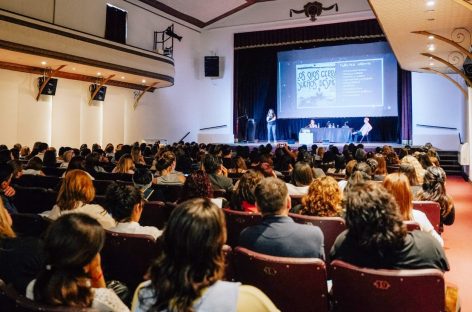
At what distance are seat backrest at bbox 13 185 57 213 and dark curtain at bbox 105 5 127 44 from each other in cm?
927

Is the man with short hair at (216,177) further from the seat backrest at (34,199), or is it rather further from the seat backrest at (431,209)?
the seat backrest at (431,209)

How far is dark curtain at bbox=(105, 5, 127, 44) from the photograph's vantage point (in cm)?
1277

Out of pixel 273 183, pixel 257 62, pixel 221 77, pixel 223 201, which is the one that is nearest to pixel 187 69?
pixel 221 77

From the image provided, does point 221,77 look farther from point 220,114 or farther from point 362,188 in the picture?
point 362,188

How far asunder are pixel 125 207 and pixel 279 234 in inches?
39.4

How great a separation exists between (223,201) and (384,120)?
12906 millimetres

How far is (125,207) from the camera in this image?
260 cm

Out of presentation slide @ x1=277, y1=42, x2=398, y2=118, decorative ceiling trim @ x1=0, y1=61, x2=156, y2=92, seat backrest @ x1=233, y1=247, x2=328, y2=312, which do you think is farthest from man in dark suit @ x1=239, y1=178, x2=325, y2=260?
presentation slide @ x1=277, y1=42, x2=398, y2=118

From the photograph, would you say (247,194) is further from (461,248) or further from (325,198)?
(461,248)

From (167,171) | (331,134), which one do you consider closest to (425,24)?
(167,171)

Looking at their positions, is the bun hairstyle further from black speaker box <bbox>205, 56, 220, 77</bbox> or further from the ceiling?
black speaker box <bbox>205, 56, 220, 77</bbox>

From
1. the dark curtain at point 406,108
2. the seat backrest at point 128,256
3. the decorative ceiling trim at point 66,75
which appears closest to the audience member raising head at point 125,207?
the seat backrest at point 128,256

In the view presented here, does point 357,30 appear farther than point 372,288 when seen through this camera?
Yes

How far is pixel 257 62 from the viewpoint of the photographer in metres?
17.0
